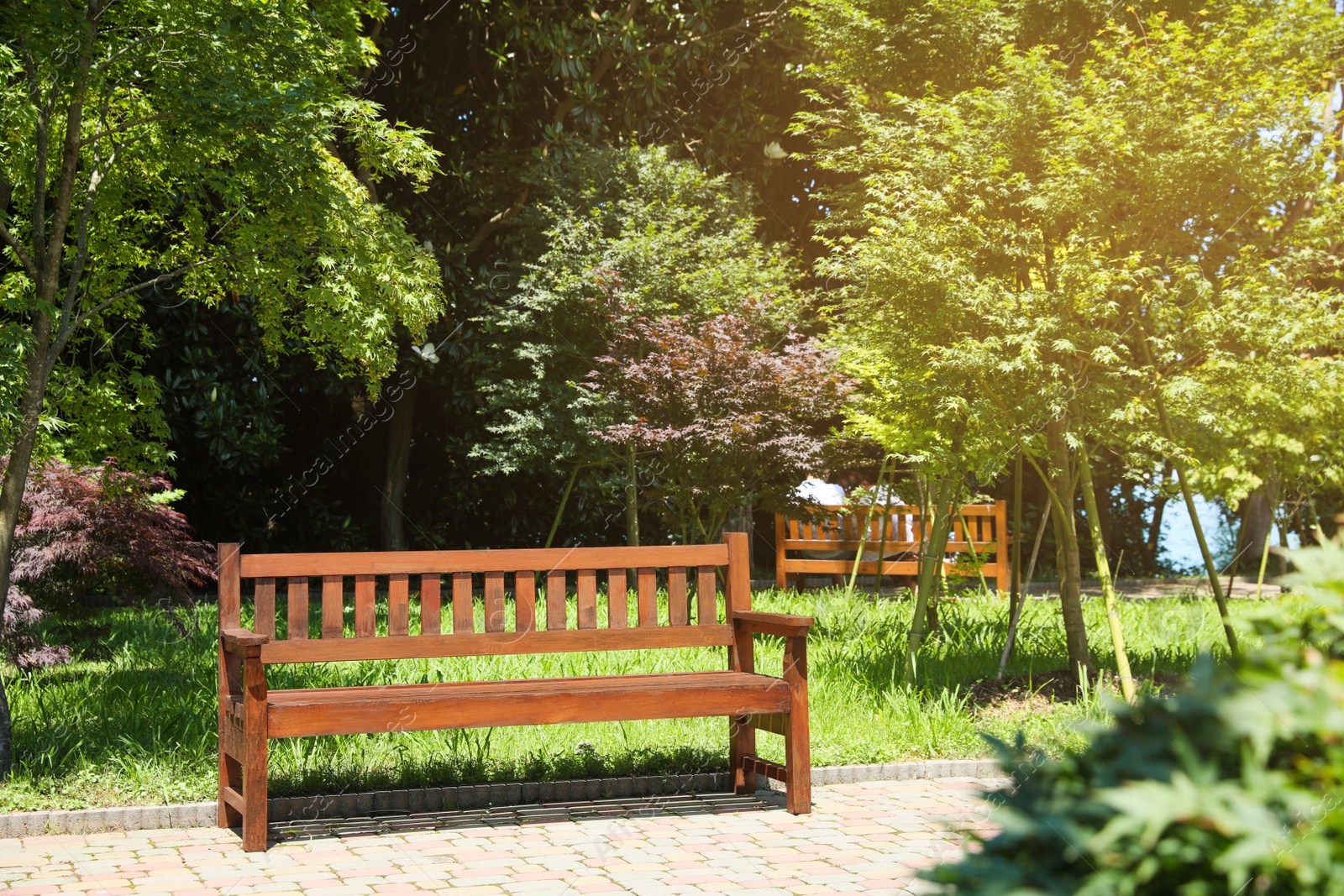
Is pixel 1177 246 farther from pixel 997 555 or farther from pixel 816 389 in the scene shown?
pixel 997 555

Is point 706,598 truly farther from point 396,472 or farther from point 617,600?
point 396,472

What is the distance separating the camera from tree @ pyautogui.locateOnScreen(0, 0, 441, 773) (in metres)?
5.29

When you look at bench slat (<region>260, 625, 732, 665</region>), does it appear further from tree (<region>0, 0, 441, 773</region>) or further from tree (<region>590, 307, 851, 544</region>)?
tree (<region>590, 307, 851, 544</region>)

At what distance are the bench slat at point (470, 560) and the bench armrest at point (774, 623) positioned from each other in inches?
11.3

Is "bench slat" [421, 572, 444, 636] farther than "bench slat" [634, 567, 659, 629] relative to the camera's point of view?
No

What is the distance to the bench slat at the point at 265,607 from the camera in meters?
5.09

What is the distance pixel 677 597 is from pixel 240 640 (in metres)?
2.00

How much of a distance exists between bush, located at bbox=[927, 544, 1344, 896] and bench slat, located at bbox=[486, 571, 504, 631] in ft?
13.4

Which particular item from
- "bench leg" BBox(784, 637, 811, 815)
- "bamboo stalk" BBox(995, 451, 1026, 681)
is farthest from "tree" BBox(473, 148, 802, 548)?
"bench leg" BBox(784, 637, 811, 815)

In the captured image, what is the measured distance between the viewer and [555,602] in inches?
214

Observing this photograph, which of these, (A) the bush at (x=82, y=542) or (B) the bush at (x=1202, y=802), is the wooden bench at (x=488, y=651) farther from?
(B) the bush at (x=1202, y=802)

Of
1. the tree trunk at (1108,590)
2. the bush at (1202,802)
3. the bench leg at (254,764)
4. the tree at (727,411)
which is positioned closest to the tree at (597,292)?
the tree at (727,411)

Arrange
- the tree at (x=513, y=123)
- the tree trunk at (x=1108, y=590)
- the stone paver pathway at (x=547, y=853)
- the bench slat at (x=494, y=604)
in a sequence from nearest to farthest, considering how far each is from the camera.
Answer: the stone paver pathway at (x=547, y=853), the bench slat at (x=494, y=604), the tree trunk at (x=1108, y=590), the tree at (x=513, y=123)

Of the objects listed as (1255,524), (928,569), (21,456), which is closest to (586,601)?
(21,456)
